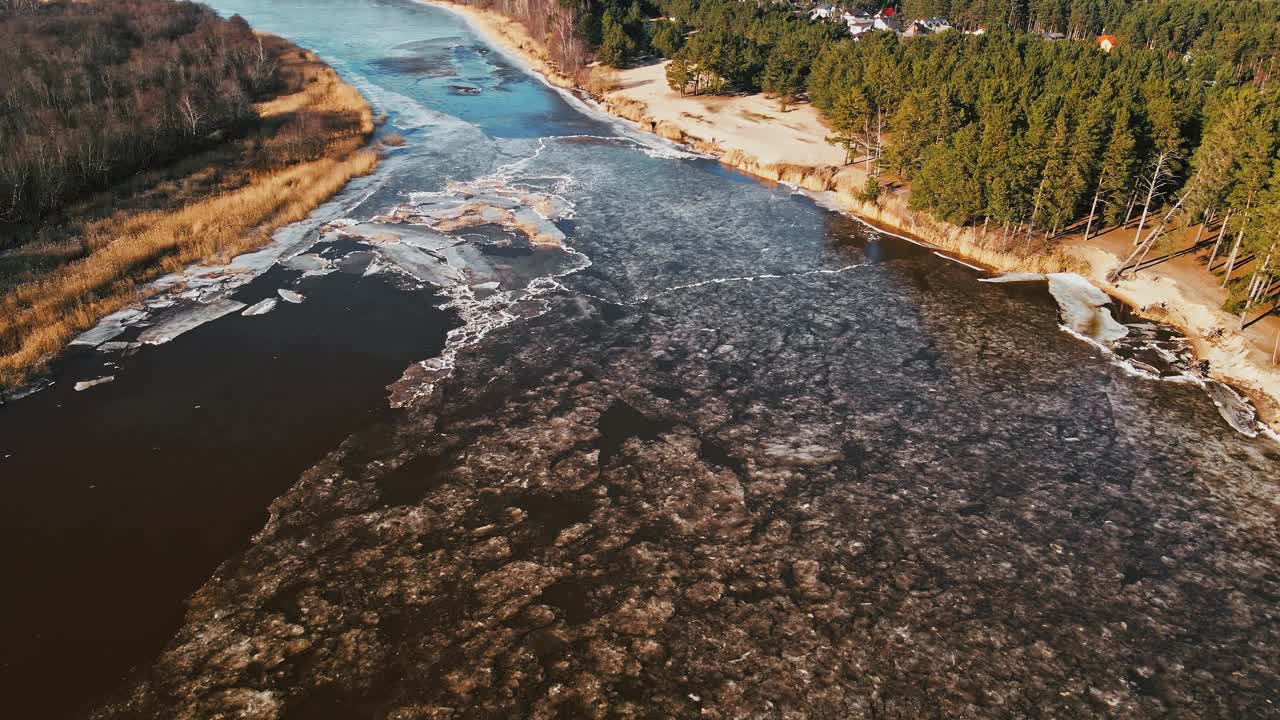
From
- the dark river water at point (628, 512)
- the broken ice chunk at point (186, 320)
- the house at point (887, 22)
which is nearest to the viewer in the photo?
the dark river water at point (628, 512)

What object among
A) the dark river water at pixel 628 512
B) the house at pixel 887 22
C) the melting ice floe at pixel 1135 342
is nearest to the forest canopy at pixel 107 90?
the dark river water at pixel 628 512

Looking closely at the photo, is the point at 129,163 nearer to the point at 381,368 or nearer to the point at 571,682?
the point at 381,368

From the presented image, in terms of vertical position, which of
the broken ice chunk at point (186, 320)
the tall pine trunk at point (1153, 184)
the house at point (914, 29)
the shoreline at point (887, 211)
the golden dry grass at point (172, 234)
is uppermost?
the house at point (914, 29)

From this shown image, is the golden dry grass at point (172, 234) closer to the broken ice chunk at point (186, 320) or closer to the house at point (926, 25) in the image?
the broken ice chunk at point (186, 320)

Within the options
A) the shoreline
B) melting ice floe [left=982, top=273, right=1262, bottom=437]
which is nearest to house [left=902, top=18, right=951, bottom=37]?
the shoreline

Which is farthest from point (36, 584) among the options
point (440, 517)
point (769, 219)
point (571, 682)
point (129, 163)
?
point (769, 219)

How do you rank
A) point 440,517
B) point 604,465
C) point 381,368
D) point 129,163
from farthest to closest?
point 129,163
point 381,368
point 604,465
point 440,517

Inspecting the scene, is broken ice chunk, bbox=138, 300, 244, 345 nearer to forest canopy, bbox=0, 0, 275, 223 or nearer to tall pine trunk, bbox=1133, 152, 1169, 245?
forest canopy, bbox=0, 0, 275, 223
